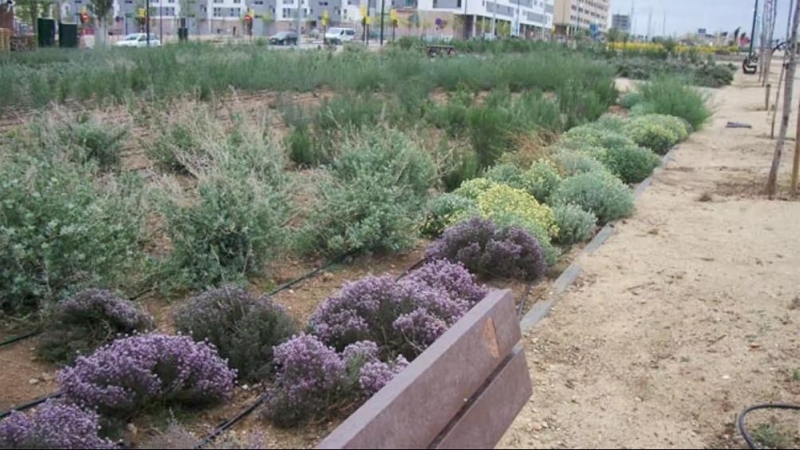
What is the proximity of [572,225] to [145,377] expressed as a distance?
16.2ft

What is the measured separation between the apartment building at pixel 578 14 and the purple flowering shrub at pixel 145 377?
4969 inches

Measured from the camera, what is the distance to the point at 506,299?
3.23 m

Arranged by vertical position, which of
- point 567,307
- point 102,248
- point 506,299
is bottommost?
point 567,307

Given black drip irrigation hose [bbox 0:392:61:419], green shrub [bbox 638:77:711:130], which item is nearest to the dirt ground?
black drip irrigation hose [bbox 0:392:61:419]

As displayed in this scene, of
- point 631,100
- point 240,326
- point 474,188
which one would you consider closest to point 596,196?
point 474,188

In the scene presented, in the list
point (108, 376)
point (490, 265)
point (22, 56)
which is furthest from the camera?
point (22, 56)

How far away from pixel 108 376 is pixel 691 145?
14.3m

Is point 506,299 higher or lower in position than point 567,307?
higher

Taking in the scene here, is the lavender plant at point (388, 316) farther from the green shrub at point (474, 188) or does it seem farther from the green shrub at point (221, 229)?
the green shrub at point (474, 188)

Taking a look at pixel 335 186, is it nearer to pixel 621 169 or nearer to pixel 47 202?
pixel 47 202

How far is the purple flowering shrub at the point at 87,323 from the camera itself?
480 centimetres

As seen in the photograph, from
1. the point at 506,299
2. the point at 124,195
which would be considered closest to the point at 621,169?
the point at 124,195

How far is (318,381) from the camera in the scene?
4035 millimetres

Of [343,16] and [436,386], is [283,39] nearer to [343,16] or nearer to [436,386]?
[343,16]
